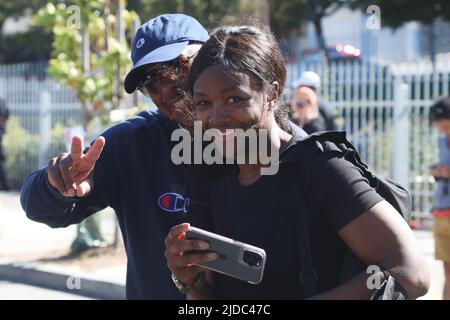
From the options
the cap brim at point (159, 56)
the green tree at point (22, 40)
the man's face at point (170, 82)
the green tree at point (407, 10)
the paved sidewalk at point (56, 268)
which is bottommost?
the paved sidewalk at point (56, 268)

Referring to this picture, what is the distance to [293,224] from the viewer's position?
6.05 feet

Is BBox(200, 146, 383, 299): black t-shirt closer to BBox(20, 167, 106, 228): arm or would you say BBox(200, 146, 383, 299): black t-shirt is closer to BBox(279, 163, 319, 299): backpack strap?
BBox(279, 163, 319, 299): backpack strap

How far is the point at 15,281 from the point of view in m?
7.88

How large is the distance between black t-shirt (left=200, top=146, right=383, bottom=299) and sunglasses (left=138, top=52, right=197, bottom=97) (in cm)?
71

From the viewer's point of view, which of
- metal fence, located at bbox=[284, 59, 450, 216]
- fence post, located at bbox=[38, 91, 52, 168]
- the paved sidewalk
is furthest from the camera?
fence post, located at bbox=[38, 91, 52, 168]

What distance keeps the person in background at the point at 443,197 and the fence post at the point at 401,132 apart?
3.92 metres

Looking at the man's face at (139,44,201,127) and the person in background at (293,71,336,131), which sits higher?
the person in background at (293,71,336,131)

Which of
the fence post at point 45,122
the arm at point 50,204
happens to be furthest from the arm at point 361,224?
the fence post at point 45,122

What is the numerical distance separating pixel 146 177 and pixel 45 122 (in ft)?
38.1

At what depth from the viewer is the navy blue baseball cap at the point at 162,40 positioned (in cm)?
255

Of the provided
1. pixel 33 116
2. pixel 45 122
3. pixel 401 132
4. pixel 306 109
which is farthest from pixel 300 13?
pixel 306 109

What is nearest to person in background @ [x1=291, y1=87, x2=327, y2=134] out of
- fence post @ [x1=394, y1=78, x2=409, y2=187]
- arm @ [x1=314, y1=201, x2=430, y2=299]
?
fence post @ [x1=394, y1=78, x2=409, y2=187]

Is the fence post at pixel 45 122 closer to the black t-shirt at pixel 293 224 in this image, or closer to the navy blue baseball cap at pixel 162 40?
the navy blue baseball cap at pixel 162 40

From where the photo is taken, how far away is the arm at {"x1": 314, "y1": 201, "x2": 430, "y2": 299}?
67.3 inches
